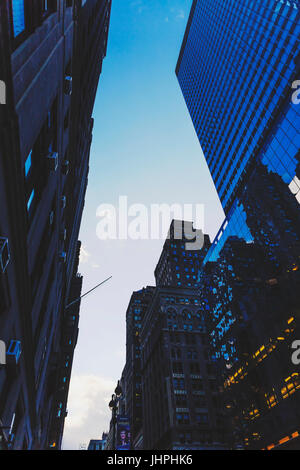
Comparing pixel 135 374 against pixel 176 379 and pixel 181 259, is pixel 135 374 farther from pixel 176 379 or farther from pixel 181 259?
pixel 181 259

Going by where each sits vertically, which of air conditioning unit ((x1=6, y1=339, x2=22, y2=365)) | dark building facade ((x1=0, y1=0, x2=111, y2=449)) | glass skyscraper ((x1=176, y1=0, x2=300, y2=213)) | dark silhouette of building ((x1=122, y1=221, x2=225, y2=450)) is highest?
glass skyscraper ((x1=176, y1=0, x2=300, y2=213))

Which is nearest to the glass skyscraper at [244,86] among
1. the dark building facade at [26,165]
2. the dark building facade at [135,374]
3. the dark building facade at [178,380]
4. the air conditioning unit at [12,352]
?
the dark building facade at [178,380]

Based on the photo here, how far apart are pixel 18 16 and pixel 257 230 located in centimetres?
5160

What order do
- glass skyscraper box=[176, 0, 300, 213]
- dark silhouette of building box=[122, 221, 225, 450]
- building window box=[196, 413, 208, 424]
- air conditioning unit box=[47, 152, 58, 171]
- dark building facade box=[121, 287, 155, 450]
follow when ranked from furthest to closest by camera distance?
dark building facade box=[121, 287, 155, 450]
building window box=[196, 413, 208, 424]
dark silhouette of building box=[122, 221, 225, 450]
glass skyscraper box=[176, 0, 300, 213]
air conditioning unit box=[47, 152, 58, 171]

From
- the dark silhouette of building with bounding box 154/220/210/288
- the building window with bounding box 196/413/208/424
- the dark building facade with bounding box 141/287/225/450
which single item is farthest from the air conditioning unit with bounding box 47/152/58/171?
the dark silhouette of building with bounding box 154/220/210/288

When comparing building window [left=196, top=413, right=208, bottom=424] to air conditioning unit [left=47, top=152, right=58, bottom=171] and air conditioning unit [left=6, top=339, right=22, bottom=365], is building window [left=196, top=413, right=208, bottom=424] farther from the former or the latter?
air conditioning unit [left=47, top=152, right=58, bottom=171]

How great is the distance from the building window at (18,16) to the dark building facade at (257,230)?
43905mm

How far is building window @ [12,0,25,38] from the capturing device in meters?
9.59

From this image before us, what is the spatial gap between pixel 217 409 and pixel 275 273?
47.7 m

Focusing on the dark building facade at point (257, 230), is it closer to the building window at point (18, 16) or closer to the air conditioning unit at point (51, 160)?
the air conditioning unit at point (51, 160)

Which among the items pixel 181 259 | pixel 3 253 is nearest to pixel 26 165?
pixel 3 253

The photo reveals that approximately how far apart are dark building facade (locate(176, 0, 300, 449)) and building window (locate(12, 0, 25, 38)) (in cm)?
4390

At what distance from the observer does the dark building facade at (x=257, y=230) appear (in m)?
44.3

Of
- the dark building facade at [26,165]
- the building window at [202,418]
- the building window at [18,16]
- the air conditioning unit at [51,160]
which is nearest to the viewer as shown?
the dark building facade at [26,165]
